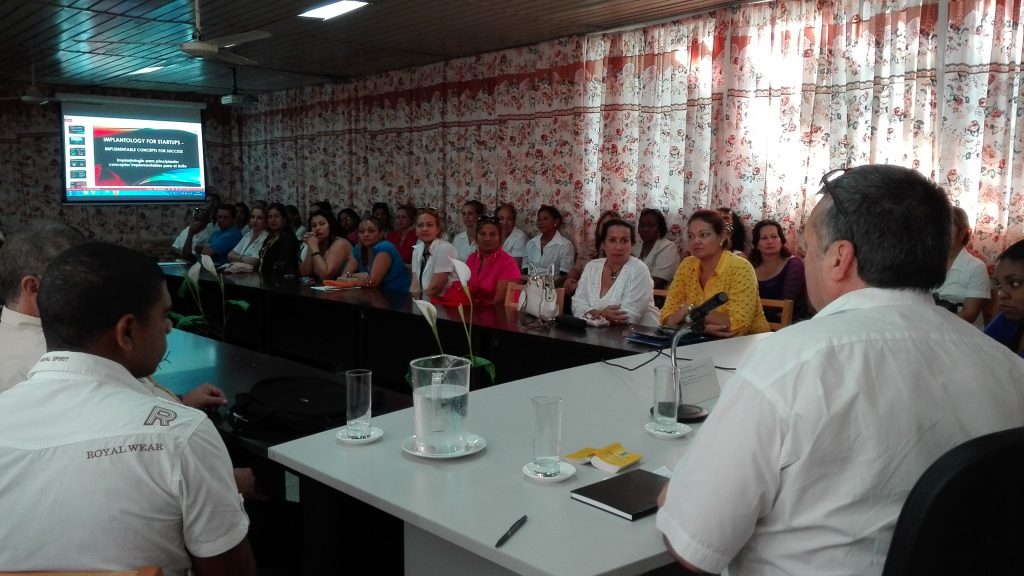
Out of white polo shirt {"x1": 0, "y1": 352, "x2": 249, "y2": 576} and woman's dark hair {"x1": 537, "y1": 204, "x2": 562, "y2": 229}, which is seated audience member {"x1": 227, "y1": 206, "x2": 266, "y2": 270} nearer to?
woman's dark hair {"x1": 537, "y1": 204, "x2": 562, "y2": 229}

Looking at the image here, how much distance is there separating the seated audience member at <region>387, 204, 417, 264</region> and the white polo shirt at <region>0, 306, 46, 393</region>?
18.7 feet

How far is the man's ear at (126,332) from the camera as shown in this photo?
1.25 m

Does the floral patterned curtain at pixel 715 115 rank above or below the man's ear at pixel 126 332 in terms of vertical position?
above

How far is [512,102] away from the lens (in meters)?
6.87

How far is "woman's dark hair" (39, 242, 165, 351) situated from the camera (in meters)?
1.22

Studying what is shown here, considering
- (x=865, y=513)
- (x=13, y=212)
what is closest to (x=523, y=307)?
(x=865, y=513)

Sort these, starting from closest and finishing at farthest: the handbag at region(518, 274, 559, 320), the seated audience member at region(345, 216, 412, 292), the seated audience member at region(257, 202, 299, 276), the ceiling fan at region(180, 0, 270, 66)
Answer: the handbag at region(518, 274, 559, 320), the ceiling fan at region(180, 0, 270, 66), the seated audience member at region(345, 216, 412, 292), the seated audience member at region(257, 202, 299, 276)

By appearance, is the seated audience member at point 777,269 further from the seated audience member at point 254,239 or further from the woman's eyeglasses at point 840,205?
the seated audience member at point 254,239

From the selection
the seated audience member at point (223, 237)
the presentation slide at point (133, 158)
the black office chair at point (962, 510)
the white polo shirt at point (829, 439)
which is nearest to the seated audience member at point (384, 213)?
the seated audience member at point (223, 237)

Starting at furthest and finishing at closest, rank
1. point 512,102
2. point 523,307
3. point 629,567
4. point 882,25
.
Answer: point 512,102 → point 882,25 → point 523,307 → point 629,567

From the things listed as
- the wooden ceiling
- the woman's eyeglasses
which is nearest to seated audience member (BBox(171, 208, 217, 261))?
the wooden ceiling

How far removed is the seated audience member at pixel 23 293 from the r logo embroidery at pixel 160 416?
2.81 ft

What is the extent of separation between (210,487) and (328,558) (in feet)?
2.51

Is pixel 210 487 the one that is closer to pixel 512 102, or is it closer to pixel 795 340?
pixel 795 340
